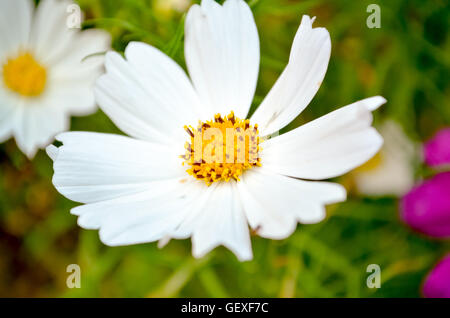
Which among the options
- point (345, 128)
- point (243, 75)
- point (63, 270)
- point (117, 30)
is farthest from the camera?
point (63, 270)

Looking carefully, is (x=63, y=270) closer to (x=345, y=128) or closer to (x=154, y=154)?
(x=154, y=154)

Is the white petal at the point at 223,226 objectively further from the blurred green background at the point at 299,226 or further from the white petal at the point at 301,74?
the blurred green background at the point at 299,226

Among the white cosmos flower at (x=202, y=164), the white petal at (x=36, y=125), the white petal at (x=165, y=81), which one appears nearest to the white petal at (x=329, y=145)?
the white cosmos flower at (x=202, y=164)

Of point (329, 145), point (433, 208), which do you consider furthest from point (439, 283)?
point (329, 145)

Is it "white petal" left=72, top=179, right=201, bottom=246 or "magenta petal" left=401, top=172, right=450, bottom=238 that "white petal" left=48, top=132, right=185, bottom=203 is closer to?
"white petal" left=72, top=179, right=201, bottom=246

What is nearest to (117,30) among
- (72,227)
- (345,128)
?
(345,128)

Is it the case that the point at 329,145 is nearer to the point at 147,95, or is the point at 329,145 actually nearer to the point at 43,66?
the point at 147,95
